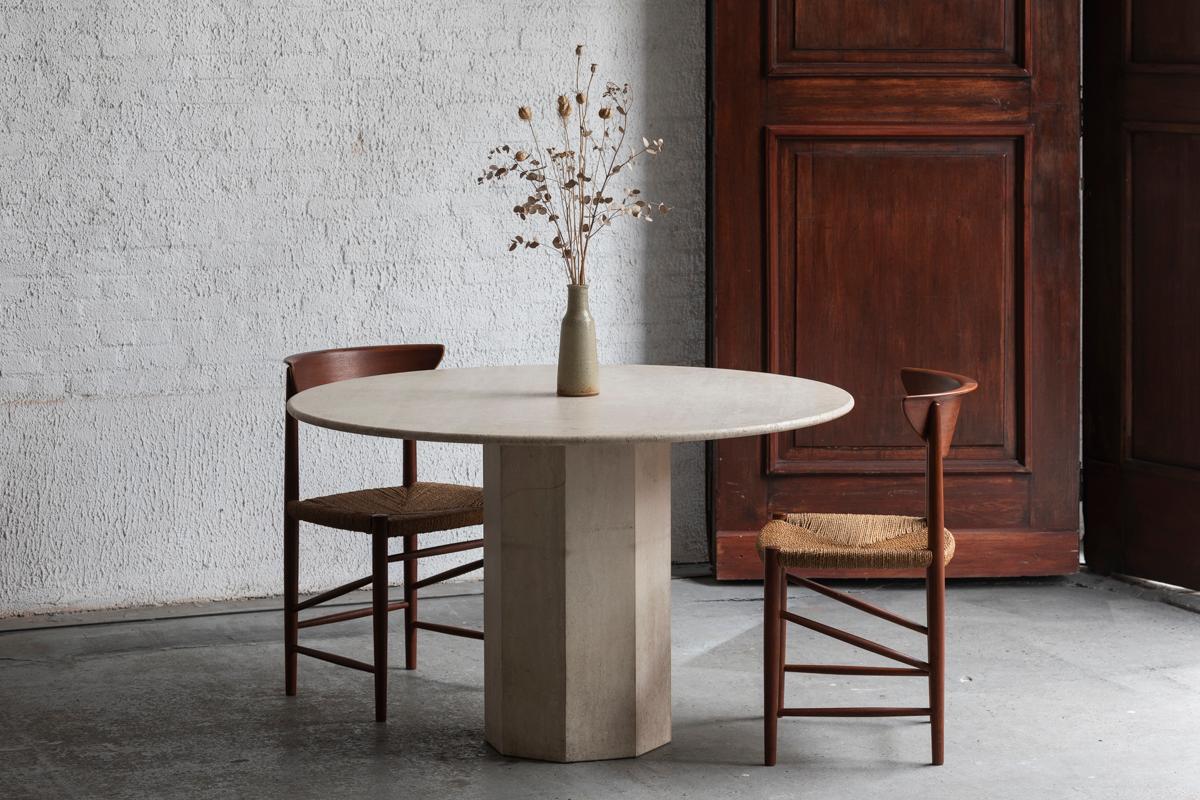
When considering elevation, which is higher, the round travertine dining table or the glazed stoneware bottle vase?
the glazed stoneware bottle vase

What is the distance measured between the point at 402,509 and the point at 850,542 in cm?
110

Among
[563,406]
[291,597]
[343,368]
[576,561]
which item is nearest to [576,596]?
[576,561]

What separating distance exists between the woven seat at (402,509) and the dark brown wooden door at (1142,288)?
88.2 inches

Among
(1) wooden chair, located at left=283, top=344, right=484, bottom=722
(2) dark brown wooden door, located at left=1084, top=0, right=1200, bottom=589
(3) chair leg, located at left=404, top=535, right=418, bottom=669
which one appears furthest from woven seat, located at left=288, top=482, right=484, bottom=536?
(2) dark brown wooden door, located at left=1084, top=0, right=1200, bottom=589

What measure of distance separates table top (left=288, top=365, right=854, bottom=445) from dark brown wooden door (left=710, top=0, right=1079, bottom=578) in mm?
1059

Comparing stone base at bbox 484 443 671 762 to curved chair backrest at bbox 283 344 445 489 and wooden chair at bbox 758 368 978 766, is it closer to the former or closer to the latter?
wooden chair at bbox 758 368 978 766

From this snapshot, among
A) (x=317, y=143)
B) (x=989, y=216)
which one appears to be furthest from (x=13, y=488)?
(x=989, y=216)

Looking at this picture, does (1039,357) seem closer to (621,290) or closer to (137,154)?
(621,290)

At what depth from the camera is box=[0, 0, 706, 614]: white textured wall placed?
4488mm

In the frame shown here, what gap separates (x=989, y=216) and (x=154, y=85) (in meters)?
2.64

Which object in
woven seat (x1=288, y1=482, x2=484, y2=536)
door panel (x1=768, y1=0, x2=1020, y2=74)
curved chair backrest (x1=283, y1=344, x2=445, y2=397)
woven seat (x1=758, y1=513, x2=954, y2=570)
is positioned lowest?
woven seat (x1=758, y1=513, x2=954, y2=570)

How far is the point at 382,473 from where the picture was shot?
4820mm

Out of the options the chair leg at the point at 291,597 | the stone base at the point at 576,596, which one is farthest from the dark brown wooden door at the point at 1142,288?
the chair leg at the point at 291,597

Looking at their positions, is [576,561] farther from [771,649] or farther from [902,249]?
[902,249]
